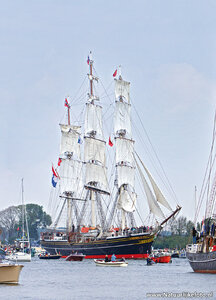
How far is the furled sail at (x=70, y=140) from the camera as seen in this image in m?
161

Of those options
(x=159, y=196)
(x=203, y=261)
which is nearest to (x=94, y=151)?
(x=159, y=196)

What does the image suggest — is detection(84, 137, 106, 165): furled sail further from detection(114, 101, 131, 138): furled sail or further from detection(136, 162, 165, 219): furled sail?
detection(136, 162, 165, 219): furled sail

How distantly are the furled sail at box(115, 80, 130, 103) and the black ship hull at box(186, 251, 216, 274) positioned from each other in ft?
255

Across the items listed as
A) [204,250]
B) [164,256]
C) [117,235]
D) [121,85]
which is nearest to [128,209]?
[117,235]

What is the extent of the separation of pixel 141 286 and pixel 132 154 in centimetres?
8561

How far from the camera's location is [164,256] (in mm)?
119625

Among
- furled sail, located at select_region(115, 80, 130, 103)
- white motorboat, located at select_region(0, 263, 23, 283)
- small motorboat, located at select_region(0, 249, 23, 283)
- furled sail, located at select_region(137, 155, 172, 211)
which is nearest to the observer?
small motorboat, located at select_region(0, 249, 23, 283)

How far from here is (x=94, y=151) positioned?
151 m

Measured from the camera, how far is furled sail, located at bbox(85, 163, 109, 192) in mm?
148125

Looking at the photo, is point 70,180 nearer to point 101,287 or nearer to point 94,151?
point 94,151

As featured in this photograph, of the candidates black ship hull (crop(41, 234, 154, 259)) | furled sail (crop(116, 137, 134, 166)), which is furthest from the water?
furled sail (crop(116, 137, 134, 166))

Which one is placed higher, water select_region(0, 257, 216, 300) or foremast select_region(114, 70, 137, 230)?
foremast select_region(114, 70, 137, 230)

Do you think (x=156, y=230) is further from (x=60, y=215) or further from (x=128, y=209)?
(x=60, y=215)

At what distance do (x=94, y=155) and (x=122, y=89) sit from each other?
17.5 metres
